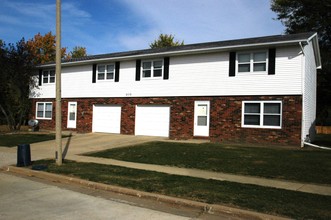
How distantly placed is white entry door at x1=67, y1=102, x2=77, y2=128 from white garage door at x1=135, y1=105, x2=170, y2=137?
5.64 meters

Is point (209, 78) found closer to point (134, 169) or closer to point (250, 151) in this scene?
point (250, 151)

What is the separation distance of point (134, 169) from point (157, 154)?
10.8 feet

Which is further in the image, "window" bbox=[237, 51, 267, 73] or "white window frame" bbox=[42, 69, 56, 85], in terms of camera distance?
"white window frame" bbox=[42, 69, 56, 85]

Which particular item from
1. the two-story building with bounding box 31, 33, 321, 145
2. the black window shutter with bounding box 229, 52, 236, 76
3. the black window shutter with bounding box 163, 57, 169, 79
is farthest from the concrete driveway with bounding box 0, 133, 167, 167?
Result: the black window shutter with bounding box 229, 52, 236, 76

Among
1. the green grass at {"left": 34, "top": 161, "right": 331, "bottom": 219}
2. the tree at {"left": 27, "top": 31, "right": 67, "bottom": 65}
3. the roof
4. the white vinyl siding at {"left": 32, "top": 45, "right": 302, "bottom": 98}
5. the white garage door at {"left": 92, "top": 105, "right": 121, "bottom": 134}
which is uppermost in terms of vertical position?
the tree at {"left": 27, "top": 31, "right": 67, "bottom": 65}

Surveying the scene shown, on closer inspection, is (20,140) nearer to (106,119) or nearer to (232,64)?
(106,119)

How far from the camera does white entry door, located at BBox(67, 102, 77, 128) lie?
26.1m

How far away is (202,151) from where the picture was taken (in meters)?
15.2

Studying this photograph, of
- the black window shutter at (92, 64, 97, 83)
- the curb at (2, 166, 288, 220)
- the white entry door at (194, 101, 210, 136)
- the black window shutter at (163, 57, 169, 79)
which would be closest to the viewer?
the curb at (2, 166, 288, 220)

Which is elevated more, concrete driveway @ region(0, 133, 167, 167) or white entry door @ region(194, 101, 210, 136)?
white entry door @ region(194, 101, 210, 136)

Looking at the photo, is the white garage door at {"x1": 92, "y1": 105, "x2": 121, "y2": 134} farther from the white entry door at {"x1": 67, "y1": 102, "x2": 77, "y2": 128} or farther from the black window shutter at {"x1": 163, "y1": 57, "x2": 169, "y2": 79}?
the black window shutter at {"x1": 163, "y1": 57, "x2": 169, "y2": 79}

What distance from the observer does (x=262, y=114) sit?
18359mm

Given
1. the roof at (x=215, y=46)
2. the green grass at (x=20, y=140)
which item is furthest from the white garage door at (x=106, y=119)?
the green grass at (x=20, y=140)

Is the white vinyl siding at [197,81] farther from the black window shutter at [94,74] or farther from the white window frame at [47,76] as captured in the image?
the white window frame at [47,76]
